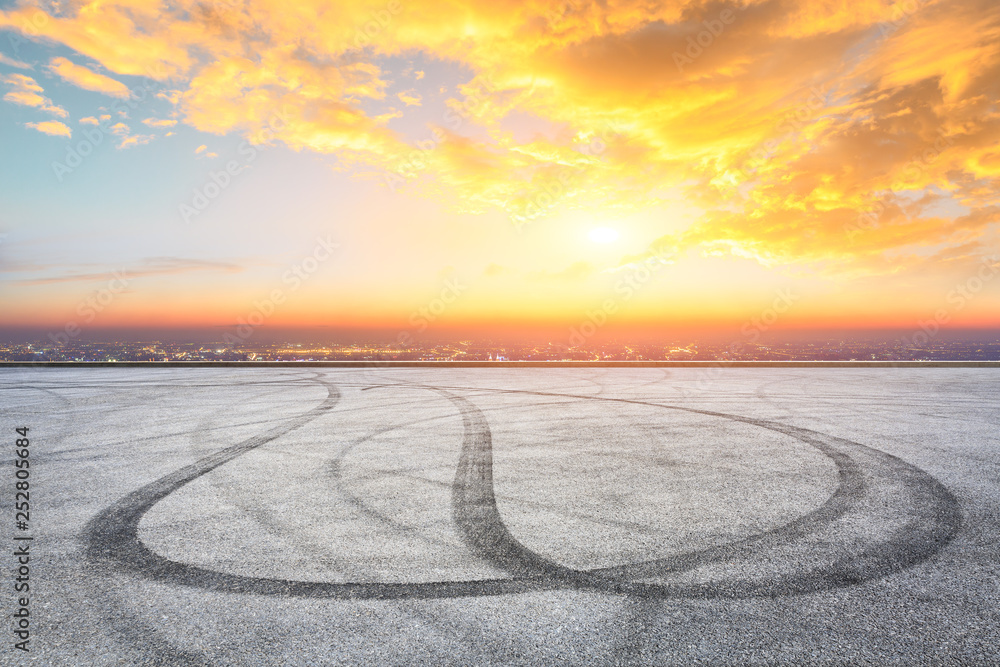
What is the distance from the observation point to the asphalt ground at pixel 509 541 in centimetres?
288

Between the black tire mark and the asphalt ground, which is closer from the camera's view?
the asphalt ground

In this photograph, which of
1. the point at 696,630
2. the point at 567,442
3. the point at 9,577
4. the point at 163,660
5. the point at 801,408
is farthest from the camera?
the point at 801,408

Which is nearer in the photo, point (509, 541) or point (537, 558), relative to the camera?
point (537, 558)

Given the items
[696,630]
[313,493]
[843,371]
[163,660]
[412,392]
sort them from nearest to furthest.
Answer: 1. [163,660]
2. [696,630]
3. [313,493]
4. [412,392]
5. [843,371]

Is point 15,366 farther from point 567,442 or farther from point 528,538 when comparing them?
point 528,538

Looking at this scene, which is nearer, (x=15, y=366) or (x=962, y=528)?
(x=962, y=528)

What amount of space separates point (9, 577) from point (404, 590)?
2.91 meters

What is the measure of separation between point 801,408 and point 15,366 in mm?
31457

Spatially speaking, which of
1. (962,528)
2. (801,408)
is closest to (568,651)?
(962,528)

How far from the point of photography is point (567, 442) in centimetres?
766

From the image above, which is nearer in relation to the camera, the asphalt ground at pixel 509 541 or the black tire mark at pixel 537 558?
the asphalt ground at pixel 509 541

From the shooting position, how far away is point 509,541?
4156 millimetres

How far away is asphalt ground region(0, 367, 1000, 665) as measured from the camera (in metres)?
2.88

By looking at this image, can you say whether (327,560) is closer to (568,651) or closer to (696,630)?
(568,651)
